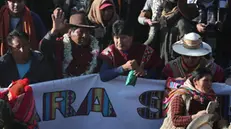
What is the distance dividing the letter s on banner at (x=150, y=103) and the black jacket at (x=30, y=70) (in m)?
1.12

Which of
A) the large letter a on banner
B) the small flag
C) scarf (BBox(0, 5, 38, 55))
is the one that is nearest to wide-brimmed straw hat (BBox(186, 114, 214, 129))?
the large letter a on banner

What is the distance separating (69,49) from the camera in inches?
297

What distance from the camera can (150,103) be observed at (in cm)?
747

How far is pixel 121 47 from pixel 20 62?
113cm

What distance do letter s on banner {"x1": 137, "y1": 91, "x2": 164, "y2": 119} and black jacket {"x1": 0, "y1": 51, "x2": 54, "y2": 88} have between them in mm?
1123

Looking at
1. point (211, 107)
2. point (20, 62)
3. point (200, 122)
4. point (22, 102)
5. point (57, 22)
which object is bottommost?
point (200, 122)

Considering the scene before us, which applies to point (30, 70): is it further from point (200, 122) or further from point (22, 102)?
point (200, 122)

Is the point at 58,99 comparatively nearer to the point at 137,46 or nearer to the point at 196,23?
the point at 137,46

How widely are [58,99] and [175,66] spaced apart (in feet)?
4.44

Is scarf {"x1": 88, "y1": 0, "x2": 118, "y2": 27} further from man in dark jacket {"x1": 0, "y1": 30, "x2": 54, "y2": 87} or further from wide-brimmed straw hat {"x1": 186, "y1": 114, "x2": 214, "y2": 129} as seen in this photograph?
wide-brimmed straw hat {"x1": 186, "y1": 114, "x2": 214, "y2": 129}

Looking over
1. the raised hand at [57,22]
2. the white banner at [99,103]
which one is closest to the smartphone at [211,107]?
the white banner at [99,103]

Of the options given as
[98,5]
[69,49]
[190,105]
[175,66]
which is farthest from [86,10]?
[190,105]

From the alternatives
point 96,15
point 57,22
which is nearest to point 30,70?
point 57,22

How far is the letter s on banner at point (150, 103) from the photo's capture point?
24.5 ft
